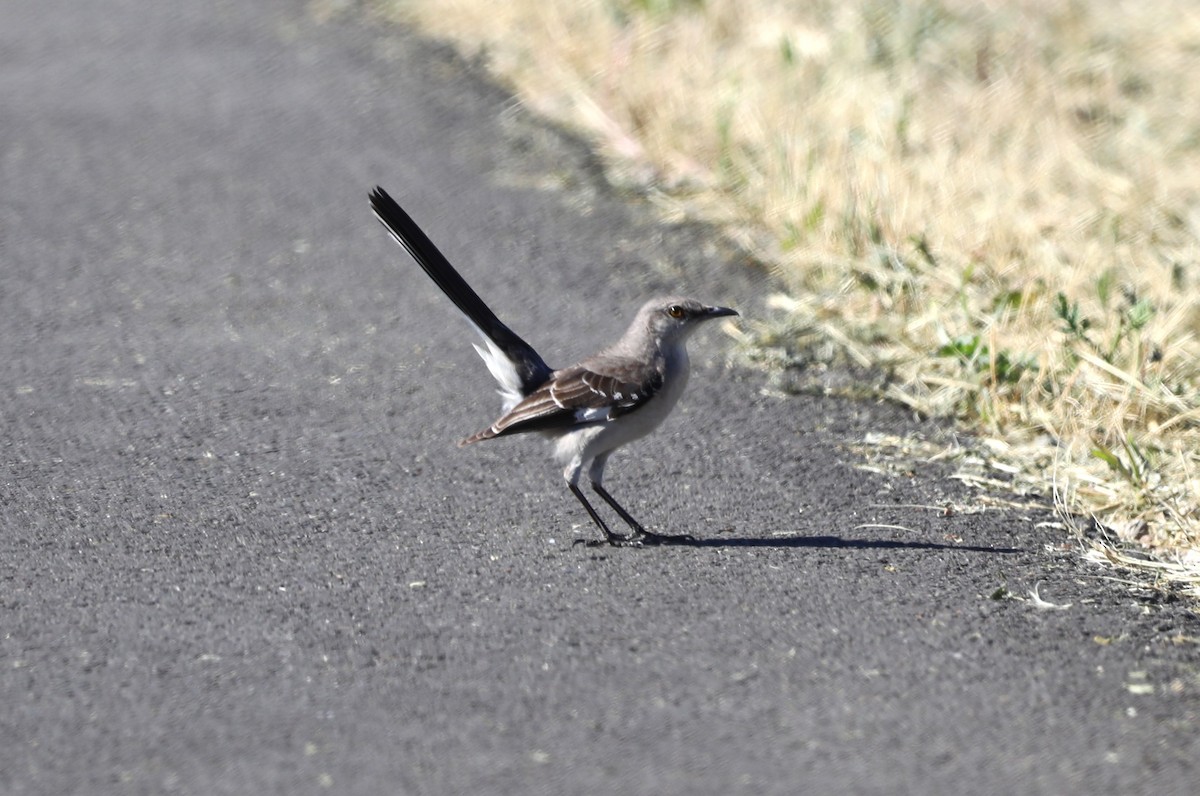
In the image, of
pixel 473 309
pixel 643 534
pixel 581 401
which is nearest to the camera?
pixel 643 534

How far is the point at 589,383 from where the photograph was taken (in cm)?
554

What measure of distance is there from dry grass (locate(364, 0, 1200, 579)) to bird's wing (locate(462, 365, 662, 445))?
158 centimetres

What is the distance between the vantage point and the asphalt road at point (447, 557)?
3.84 metres

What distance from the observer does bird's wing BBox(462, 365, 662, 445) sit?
5473mm

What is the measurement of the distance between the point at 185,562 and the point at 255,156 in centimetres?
523

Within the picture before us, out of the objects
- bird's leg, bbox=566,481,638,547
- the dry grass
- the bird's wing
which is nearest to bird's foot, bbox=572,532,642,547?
bird's leg, bbox=566,481,638,547

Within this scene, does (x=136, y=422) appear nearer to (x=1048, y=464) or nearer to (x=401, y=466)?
(x=401, y=466)

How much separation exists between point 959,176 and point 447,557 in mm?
4750

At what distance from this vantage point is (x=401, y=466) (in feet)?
19.6

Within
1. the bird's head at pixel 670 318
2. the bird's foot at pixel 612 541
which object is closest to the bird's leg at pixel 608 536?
the bird's foot at pixel 612 541

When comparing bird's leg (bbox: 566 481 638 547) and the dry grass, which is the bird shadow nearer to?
bird's leg (bbox: 566 481 638 547)

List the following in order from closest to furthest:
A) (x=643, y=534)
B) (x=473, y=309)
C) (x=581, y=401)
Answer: (x=643, y=534) → (x=581, y=401) → (x=473, y=309)

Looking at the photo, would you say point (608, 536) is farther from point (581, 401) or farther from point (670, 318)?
point (670, 318)

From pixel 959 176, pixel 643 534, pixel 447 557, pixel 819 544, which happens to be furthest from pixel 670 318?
pixel 959 176
